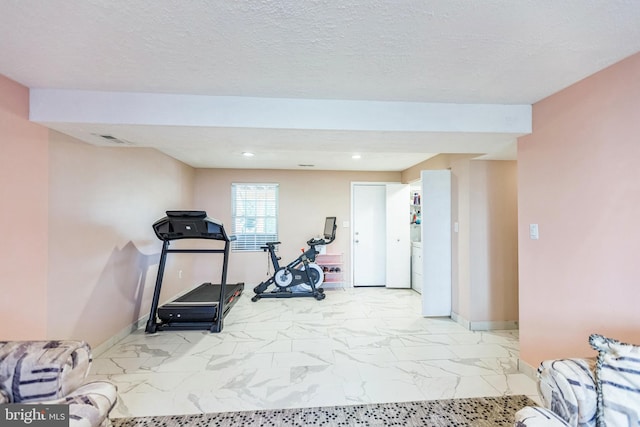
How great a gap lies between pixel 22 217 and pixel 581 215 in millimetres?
3853

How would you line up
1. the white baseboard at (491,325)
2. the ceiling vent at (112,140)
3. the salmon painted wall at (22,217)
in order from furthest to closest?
the white baseboard at (491,325) → the ceiling vent at (112,140) → the salmon painted wall at (22,217)

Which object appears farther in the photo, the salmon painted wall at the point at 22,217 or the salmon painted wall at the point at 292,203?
the salmon painted wall at the point at 292,203

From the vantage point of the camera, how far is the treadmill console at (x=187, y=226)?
10.6ft

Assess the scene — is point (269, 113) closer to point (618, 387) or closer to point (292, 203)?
point (618, 387)

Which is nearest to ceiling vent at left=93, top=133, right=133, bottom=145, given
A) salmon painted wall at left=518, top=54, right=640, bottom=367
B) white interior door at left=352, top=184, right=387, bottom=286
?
salmon painted wall at left=518, top=54, right=640, bottom=367

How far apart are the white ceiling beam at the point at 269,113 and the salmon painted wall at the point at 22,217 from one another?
150 millimetres

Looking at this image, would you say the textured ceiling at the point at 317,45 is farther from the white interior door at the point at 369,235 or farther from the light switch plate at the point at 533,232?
the white interior door at the point at 369,235

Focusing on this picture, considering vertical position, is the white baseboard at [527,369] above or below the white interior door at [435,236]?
below

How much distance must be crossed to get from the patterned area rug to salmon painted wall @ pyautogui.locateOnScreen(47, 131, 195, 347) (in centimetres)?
118

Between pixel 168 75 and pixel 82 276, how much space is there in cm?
201

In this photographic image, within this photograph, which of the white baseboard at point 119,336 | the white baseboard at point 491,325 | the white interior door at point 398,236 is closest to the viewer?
the white baseboard at point 119,336

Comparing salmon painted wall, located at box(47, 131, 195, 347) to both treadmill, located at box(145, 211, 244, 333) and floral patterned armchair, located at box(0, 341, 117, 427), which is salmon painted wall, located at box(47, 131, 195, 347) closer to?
treadmill, located at box(145, 211, 244, 333)

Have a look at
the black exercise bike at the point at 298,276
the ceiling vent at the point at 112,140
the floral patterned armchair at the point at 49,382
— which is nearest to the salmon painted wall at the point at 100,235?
the ceiling vent at the point at 112,140

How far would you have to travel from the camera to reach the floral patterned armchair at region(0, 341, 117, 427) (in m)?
1.22
